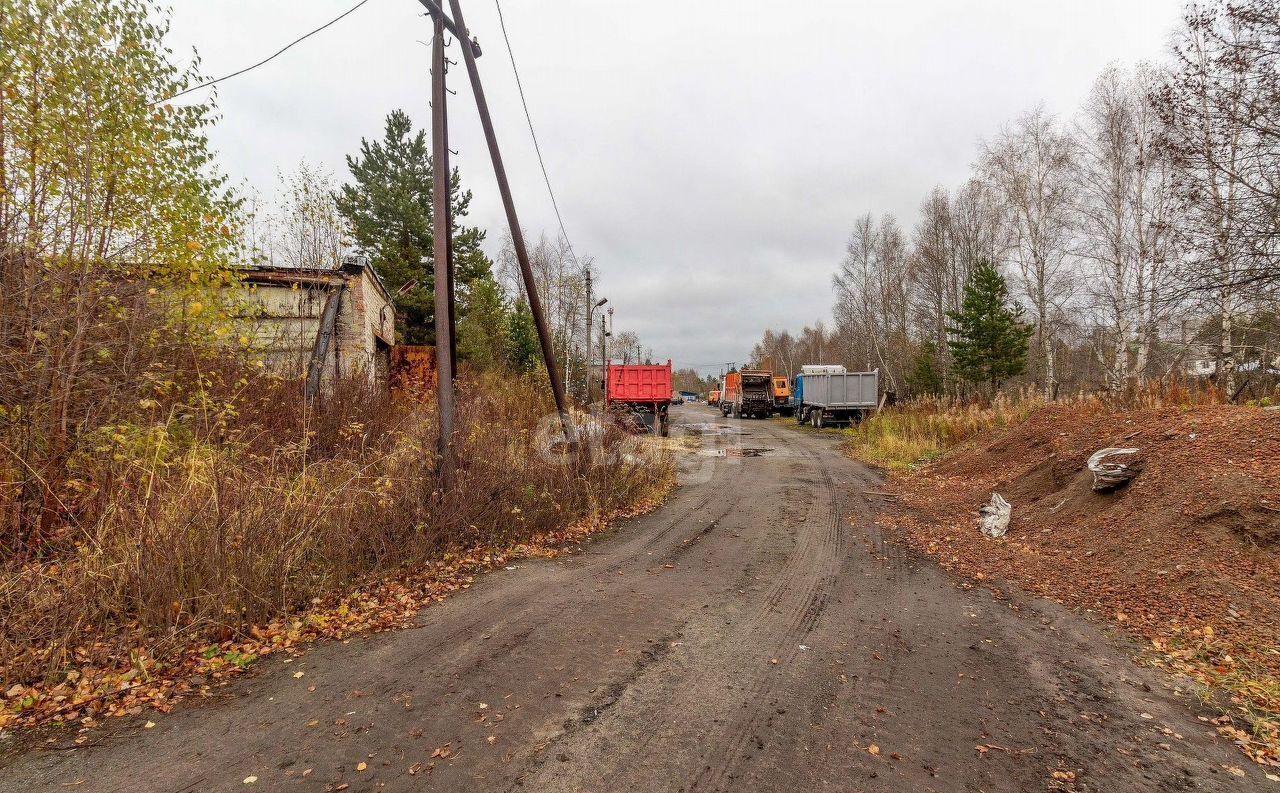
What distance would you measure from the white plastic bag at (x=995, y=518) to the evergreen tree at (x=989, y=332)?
21703mm

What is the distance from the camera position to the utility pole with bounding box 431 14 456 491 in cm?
595

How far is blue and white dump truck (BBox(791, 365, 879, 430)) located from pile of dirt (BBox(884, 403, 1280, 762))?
14.4m

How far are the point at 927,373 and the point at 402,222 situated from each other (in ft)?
91.5

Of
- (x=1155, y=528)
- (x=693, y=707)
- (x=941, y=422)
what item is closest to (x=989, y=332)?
(x=941, y=422)

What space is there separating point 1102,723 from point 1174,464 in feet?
15.6

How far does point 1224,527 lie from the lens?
477cm

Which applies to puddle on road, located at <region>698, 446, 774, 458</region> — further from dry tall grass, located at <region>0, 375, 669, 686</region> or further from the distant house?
the distant house

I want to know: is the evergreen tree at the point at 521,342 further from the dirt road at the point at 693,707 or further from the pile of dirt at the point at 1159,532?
the dirt road at the point at 693,707

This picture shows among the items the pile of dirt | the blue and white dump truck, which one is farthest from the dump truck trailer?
the pile of dirt

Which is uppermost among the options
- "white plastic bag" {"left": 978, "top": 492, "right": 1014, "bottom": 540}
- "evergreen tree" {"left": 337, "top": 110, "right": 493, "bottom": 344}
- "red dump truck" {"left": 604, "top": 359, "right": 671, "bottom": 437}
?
"evergreen tree" {"left": 337, "top": 110, "right": 493, "bottom": 344}

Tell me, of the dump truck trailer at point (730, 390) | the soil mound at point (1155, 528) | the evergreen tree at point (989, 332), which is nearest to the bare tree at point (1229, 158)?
the soil mound at point (1155, 528)

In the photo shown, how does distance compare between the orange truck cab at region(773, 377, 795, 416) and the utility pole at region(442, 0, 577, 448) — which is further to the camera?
the orange truck cab at region(773, 377, 795, 416)

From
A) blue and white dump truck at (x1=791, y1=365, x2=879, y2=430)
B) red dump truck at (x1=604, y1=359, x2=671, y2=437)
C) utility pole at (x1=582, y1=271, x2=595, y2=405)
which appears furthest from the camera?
blue and white dump truck at (x1=791, y1=365, x2=879, y2=430)

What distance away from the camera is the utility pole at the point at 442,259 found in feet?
19.5
